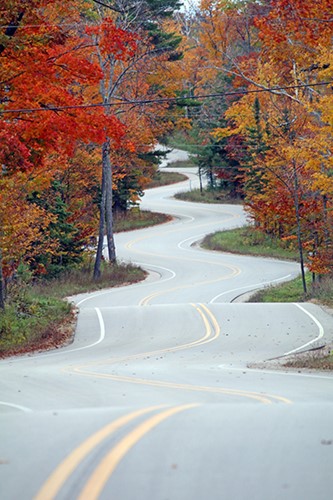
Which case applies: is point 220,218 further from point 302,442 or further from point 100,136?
point 302,442

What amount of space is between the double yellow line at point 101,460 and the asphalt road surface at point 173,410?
0.01 metres

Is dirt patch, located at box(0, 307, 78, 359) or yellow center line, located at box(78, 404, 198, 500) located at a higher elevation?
yellow center line, located at box(78, 404, 198, 500)

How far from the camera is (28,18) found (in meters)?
17.2

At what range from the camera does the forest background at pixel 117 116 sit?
690 inches

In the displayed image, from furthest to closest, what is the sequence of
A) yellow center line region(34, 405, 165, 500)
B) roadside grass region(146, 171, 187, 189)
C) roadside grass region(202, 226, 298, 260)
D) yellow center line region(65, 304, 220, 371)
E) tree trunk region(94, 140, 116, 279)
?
roadside grass region(146, 171, 187, 189) < roadside grass region(202, 226, 298, 260) < tree trunk region(94, 140, 116, 279) < yellow center line region(65, 304, 220, 371) < yellow center line region(34, 405, 165, 500)

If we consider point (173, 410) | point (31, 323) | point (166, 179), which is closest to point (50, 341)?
point (31, 323)

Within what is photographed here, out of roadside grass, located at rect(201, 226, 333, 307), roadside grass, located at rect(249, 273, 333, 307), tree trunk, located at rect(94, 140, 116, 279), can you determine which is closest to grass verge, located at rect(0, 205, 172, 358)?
tree trunk, located at rect(94, 140, 116, 279)

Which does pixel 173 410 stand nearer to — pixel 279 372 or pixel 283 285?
pixel 279 372

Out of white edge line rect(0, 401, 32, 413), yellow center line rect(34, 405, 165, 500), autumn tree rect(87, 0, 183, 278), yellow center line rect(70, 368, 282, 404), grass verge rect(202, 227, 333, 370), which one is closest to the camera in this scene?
yellow center line rect(34, 405, 165, 500)

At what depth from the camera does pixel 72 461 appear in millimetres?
5516

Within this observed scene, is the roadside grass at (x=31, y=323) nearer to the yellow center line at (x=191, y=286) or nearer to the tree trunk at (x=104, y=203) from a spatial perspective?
the yellow center line at (x=191, y=286)

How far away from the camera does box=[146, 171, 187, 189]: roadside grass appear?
89125 mm

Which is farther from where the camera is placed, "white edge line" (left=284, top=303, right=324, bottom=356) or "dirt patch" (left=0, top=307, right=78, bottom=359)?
"dirt patch" (left=0, top=307, right=78, bottom=359)

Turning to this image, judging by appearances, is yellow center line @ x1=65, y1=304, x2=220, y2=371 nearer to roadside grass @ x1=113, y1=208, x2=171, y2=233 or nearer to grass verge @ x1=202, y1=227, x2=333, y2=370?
grass verge @ x1=202, y1=227, x2=333, y2=370
